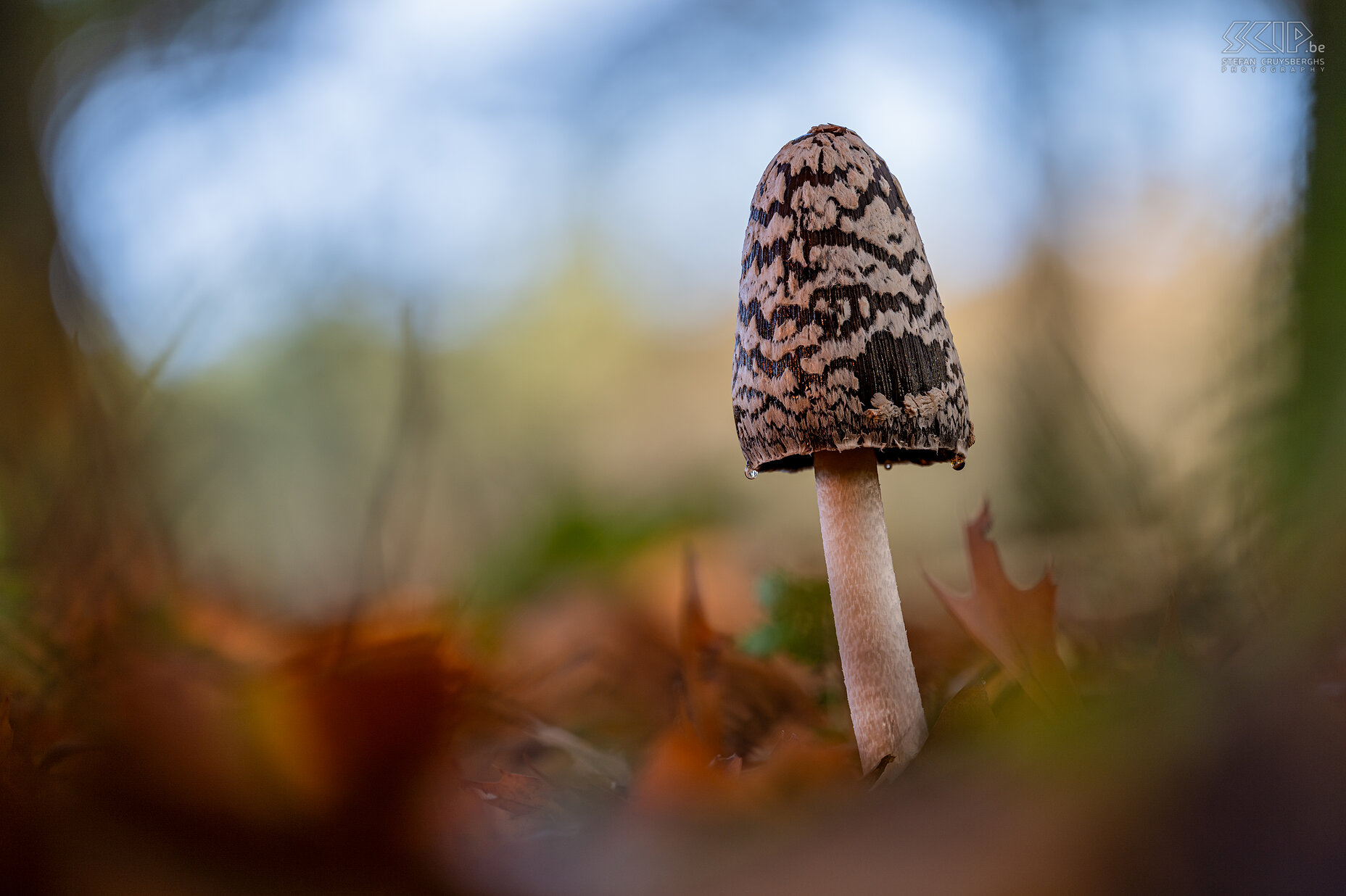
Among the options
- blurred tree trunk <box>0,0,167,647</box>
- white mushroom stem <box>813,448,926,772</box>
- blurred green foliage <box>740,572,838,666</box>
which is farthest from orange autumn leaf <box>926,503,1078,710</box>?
blurred tree trunk <box>0,0,167,647</box>

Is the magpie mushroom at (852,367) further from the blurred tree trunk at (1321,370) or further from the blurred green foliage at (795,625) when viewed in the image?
the blurred tree trunk at (1321,370)

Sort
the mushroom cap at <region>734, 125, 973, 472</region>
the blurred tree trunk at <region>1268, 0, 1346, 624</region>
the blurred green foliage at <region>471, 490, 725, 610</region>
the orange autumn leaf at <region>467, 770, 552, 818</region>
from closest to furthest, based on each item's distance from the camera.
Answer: the blurred tree trunk at <region>1268, 0, 1346, 624</region> < the orange autumn leaf at <region>467, 770, 552, 818</region> < the mushroom cap at <region>734, 125, 973, 472</region> < the blurred green foliage at <region>471, 490, 725, 610</region>

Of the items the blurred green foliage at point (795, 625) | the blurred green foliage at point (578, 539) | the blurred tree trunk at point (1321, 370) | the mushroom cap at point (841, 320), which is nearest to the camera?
the blurred tree trunk at point (1321, 370)

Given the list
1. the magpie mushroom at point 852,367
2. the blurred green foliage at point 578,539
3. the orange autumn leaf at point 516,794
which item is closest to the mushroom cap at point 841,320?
the magpie mushroom at point 852,367

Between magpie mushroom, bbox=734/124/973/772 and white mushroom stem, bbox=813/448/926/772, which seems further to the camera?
white mushroom stem, bbox=813/448/926/772

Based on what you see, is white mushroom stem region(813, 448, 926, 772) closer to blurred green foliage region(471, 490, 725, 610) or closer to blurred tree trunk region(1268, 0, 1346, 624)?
blurred tree trunk region(1268, 0, 1346, 624)

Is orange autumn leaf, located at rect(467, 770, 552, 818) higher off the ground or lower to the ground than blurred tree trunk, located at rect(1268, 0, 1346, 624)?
lower

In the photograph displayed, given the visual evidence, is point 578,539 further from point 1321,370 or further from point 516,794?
point 1321,370
